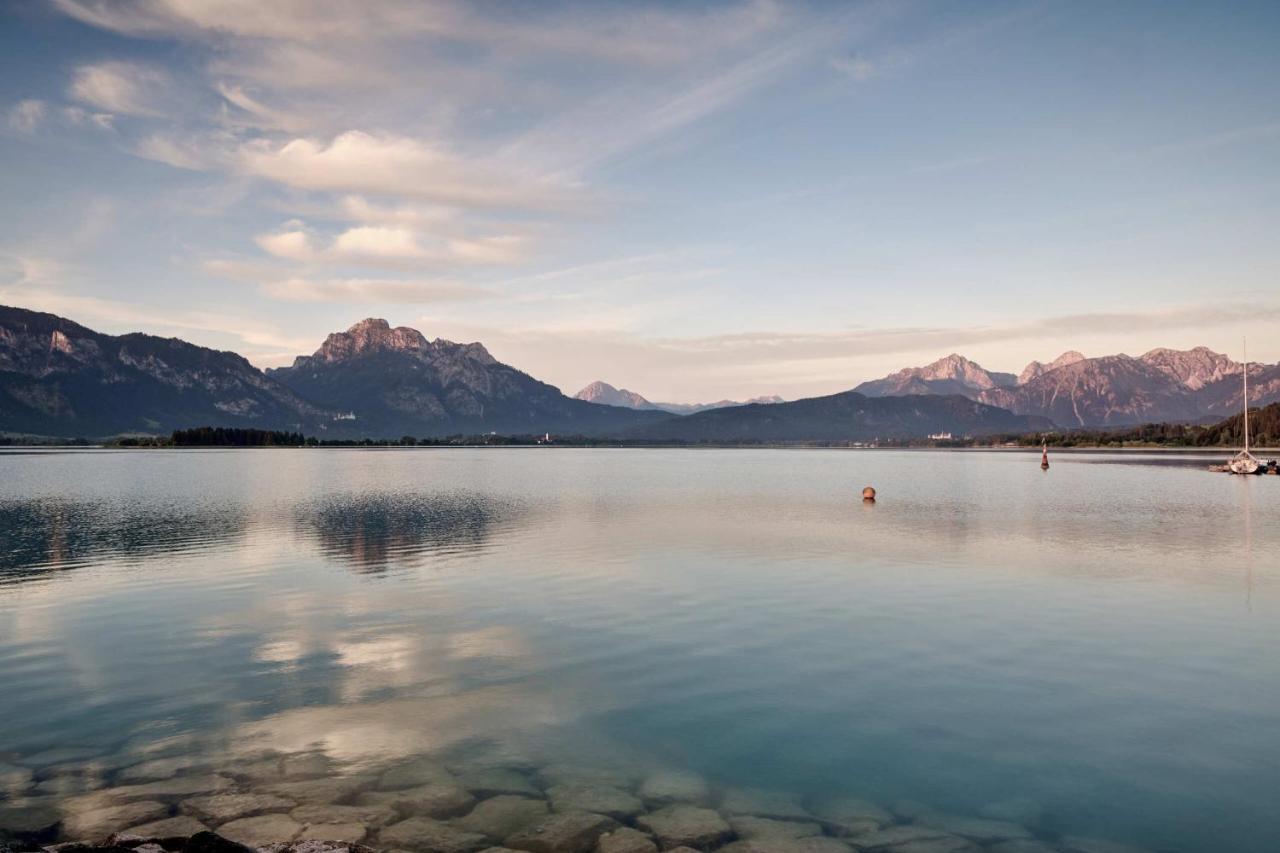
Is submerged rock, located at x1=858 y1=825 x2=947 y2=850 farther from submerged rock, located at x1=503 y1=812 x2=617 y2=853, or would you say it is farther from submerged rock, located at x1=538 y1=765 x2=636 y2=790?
submerged rock, located at x1=538 y1=765 x2=636 y2=790

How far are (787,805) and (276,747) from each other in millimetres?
10647

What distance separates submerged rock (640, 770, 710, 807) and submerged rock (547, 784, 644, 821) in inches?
13.8

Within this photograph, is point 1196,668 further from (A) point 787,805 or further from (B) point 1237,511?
(B) point 1237,511

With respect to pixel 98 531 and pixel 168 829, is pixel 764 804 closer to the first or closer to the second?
pixel 168 829

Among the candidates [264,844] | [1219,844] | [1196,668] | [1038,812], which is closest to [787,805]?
[1038,812]

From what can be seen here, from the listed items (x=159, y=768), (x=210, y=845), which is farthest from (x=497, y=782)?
(x=159, y=768)

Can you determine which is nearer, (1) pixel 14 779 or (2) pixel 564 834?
(2) pixel 564 834

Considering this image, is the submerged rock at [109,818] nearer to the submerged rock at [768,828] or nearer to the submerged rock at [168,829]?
the submerged rock at [168,829]

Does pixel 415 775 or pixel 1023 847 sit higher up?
pixel 415 775

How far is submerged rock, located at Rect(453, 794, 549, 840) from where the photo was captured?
1395cm

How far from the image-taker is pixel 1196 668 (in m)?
24.4

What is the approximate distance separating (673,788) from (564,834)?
9.17 ft

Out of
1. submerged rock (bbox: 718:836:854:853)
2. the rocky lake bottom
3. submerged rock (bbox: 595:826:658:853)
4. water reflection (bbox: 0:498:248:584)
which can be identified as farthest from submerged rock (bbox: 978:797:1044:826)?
water reflection (bbox: 0:498:248:584)

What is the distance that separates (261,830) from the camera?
13758 millimetres
